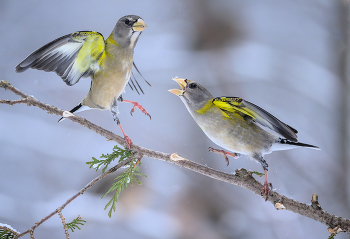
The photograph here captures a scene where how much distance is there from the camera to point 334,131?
1.62m

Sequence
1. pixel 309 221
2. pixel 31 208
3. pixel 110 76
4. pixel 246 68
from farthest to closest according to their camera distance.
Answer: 1. pixel 246 68
2. pixel 309 221
3. pixel 31 208
4. pixel 110 76

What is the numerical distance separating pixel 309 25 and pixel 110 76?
135 cm

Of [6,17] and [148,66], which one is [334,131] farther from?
[6,17]

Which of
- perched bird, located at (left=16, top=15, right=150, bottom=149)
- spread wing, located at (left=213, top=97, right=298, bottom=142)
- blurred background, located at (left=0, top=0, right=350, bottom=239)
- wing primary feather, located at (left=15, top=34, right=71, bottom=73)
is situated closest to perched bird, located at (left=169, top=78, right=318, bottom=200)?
spread wing, located at (left=213, top=97, right=298, bottom=142)

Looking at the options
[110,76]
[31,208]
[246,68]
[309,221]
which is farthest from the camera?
[246,68]

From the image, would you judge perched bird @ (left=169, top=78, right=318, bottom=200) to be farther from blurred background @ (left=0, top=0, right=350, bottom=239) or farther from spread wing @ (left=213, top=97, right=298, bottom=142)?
blurred background @ (left=0, top=0, right=350, bottom=239)

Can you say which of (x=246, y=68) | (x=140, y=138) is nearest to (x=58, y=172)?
(x=140, y=138)

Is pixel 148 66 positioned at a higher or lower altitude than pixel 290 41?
lower

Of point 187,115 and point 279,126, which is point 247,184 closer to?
point 279,126

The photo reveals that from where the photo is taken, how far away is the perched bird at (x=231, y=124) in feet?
2.53

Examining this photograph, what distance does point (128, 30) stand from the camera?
0.76 metres

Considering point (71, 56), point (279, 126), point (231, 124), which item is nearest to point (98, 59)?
point (71, 56)

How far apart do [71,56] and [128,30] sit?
0.59 ft

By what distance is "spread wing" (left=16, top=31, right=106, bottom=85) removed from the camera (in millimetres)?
734
